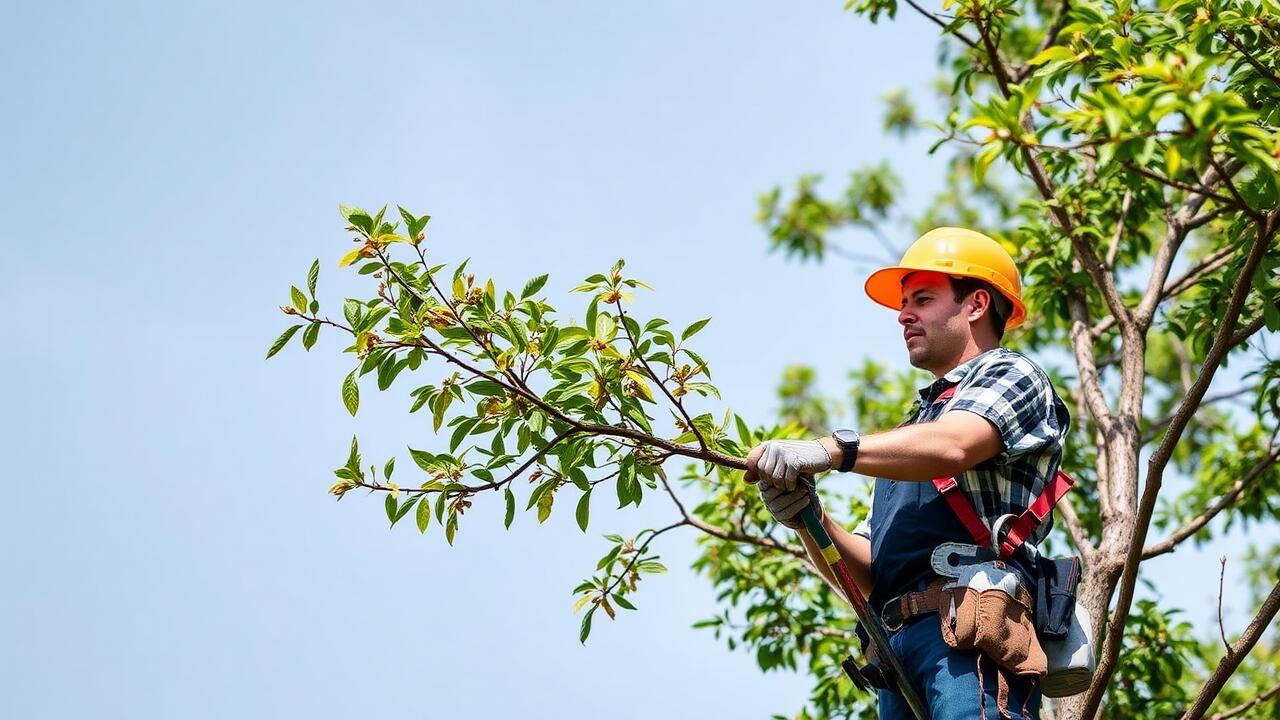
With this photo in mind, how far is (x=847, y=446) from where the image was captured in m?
3.39

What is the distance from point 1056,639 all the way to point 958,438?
0.73m

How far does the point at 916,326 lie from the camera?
4.17 metres

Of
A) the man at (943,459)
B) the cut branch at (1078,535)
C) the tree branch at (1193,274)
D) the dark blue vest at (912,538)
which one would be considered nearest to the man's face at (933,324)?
the man at (943,459)

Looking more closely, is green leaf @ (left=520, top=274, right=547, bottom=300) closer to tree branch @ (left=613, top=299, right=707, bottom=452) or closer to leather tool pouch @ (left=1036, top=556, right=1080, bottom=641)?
tree branch @ (left=613, top=299, right=707, bottom=452)

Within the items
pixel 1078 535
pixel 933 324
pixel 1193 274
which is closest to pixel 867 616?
pixel 933 324

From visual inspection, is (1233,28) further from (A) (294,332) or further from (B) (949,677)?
(A) (294,332)

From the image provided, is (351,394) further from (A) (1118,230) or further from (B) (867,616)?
(A) (1118,230)

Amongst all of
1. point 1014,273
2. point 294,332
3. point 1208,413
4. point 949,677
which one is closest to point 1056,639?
point 949,677

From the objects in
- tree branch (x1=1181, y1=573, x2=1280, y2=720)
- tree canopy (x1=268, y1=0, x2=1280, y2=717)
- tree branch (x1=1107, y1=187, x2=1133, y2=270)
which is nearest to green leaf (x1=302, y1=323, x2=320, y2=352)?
tree canopy (x1=268, y1=0, x2=1280, y2=717)

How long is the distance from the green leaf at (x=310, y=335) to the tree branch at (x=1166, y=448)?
246 centimetres

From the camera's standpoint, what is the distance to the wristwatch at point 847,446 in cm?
338

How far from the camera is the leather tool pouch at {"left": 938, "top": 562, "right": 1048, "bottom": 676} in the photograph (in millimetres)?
3551

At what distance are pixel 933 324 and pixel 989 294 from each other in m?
0.20

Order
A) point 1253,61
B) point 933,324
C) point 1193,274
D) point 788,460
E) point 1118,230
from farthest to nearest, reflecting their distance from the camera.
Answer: point 1118,230 → point 1193,274 → point 1253,61 → point 933,324 → point 788,460
